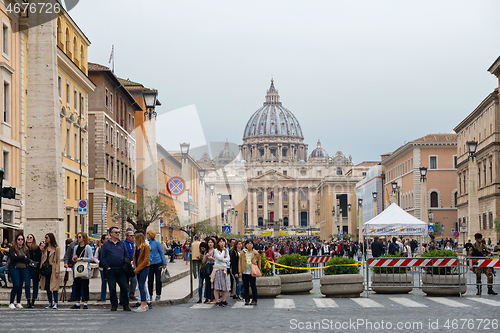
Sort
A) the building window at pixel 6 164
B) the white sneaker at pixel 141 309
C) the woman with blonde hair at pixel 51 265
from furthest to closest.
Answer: the building window at pixel 6 164 → the woman with blonde hair at pixel 51 265 → the white sneaker at pixel 141 309

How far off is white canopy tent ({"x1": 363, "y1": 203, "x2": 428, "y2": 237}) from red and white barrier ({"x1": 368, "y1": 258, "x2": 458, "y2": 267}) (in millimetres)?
9160

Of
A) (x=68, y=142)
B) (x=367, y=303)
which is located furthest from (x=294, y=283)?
(x=68, y=142)

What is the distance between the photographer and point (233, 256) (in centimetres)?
1648

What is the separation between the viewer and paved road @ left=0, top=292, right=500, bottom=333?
1095cm

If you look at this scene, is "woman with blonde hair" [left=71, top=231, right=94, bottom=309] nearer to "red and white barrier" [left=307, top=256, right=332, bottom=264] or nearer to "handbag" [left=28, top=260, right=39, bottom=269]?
"handbag" [left=28, top=260, right=39, bottom=269]

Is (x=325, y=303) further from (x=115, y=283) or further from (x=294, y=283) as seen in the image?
(x=115, y=283)

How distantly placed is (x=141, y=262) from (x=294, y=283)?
557cm

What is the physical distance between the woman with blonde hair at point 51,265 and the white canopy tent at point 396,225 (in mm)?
15245

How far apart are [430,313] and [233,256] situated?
4822 millimetres

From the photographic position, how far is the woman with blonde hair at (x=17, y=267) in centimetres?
1426

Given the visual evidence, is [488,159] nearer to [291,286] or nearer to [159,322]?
[291,286]

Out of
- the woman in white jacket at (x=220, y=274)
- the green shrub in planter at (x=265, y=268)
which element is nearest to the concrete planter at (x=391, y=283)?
the green shrub in planter at (x=265, y=268)

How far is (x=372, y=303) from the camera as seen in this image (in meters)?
15.6

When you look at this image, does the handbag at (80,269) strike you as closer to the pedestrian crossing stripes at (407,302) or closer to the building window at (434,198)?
the pedestrian crossing stripes at (407,302)
